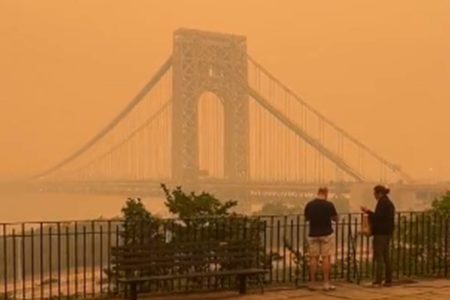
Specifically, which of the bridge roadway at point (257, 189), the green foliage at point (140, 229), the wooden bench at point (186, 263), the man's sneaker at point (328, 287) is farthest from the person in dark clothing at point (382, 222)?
the bridge roadway at point (257, 189)

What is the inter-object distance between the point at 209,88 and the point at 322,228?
68.9 metres

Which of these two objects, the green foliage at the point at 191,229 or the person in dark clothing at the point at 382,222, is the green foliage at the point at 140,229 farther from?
the person in dark clothing at the point at 382,222

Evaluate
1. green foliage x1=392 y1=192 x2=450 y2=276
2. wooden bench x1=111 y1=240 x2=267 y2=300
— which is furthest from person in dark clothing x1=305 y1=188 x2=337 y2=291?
green foliage x1=392 y1=192 x2=450 y2=276

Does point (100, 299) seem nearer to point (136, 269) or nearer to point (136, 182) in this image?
point (136, 269)

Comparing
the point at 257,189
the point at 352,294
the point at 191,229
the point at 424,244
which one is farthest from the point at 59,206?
the point at 352,294

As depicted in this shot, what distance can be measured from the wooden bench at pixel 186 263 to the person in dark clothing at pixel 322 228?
0.78 m

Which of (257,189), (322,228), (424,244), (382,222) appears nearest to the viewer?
(322,228)

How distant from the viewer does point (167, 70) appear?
3187 inches

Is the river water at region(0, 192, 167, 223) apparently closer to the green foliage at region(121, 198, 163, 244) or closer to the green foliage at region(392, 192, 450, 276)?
Result: the green foliage at region(392, 192, 450, 276)

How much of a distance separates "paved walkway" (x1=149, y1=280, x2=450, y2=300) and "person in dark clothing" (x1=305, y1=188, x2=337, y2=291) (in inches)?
12.5

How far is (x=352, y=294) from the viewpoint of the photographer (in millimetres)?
9531

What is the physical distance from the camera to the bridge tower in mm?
73438

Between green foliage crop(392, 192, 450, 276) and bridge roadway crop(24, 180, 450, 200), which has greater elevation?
green foliage crop(392, 192, 450, 276)

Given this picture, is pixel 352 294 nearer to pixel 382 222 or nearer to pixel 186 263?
pixel 382 222
